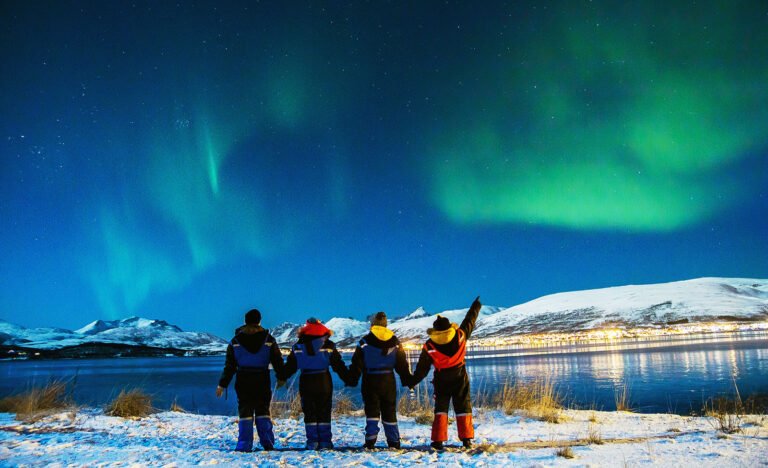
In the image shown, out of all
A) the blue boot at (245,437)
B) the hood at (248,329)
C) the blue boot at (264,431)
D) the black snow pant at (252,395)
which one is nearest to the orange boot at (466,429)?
the blue boot at (264,431)

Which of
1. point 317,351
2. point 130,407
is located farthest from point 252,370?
point 130,407

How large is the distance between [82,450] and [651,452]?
847cm

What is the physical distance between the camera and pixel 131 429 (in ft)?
37.1

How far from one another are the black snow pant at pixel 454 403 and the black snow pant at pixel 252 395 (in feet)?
9.35

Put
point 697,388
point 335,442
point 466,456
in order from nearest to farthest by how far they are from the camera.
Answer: point 466,456, point 335,442, point 697,388

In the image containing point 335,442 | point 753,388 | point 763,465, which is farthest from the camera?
point 753,388

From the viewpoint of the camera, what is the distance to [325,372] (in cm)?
895

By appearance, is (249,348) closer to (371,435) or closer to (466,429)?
(371,435)

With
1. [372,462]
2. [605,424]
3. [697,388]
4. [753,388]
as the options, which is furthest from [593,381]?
[372,462]

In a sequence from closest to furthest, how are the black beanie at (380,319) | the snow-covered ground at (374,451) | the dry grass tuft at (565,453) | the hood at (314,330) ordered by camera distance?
the snow-covered ground at (374,451) → the dry grass tuft at (565,453) → the hood at (314,330) → the black beanie at (380,319)

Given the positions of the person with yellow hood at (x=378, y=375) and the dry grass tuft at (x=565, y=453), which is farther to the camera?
the person with yellow hood at (x=378, y=375)

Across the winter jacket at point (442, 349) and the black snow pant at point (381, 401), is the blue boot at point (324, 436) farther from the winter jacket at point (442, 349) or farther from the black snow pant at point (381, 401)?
the winter jacket at point (442, 349)

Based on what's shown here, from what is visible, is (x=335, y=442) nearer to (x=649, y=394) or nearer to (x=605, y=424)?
(x=605, y=424)

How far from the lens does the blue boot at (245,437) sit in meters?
8.35
